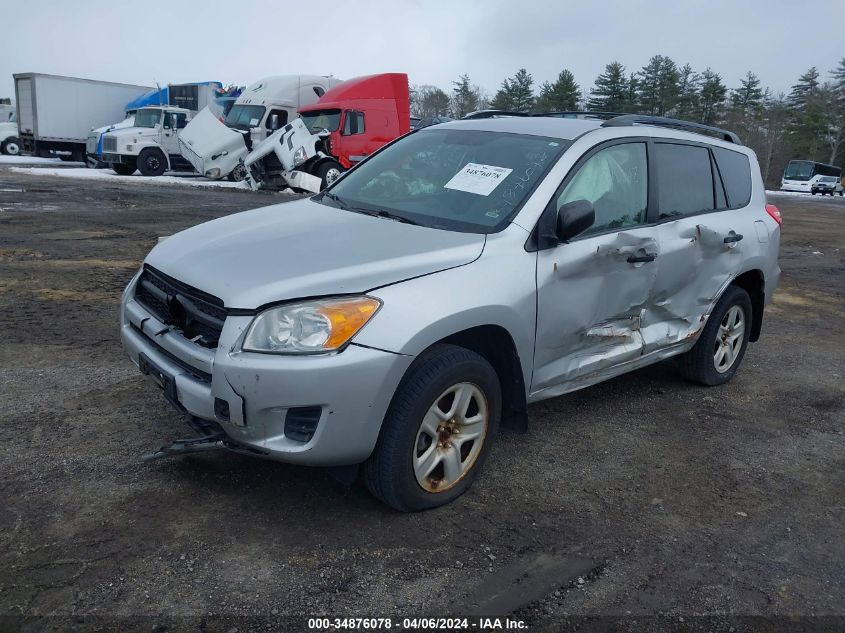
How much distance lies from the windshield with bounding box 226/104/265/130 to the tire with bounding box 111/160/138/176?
15.9ft

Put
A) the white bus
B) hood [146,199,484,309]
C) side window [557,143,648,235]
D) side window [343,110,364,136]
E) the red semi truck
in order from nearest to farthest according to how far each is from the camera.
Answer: hood [146,199,484,309], side window [557,143,648,235], the red semi truck, side window [343,110,364,136], the white bus

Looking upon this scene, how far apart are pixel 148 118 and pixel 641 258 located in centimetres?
2435

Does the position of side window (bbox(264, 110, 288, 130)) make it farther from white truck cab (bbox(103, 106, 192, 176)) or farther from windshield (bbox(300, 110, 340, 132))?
white truck cab (bbox(103, 106, 192, 176))

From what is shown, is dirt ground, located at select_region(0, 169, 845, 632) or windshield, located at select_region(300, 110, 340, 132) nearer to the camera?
dirt ground, located at select_region(0, 169, 845, 632)

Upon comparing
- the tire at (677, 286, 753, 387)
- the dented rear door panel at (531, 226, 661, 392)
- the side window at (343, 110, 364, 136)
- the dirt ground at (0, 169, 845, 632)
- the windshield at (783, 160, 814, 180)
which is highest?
the side window at (343, 110, 364, 136)

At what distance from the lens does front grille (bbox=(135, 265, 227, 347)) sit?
299cm

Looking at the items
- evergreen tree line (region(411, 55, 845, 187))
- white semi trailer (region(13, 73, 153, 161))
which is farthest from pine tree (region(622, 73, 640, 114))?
white semi trailer (region(13, 73, 153, 161))

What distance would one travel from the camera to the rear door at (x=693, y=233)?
432cm

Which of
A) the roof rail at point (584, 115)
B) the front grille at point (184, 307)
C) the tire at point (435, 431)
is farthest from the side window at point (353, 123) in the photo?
the tire at point (435, 431)

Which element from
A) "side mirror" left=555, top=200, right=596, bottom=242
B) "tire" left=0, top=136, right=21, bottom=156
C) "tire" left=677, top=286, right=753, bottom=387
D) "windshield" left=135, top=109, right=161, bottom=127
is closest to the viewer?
"side mirror" left=555, top=200, right=596, bottom=242

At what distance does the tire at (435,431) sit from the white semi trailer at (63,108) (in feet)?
103

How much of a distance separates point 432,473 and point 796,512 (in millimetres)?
1788

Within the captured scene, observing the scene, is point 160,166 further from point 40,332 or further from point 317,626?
point 317,626

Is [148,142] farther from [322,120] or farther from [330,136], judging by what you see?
[330,136]
